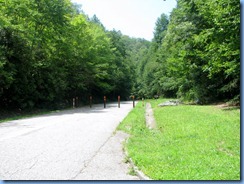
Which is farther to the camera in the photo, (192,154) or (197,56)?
(197,56)

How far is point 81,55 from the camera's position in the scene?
29359 millimetres

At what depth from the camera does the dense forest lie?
1478 centimetres

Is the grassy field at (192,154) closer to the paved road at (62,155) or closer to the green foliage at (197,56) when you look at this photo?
the paved road at (62,155)

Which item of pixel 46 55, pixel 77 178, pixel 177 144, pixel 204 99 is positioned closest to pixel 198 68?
pixel 204 99

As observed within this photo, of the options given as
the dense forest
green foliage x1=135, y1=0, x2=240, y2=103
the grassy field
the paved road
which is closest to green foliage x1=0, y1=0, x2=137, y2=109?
the dense forest

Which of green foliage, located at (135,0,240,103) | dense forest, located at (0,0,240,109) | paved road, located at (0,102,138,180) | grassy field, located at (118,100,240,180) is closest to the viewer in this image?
grassy field, located at (118,100,240,180)

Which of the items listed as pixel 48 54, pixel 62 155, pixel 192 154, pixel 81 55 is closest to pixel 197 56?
pixel 48 54

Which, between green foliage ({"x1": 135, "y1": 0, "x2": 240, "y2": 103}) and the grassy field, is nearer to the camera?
the grassy field

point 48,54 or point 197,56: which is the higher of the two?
point 48,54

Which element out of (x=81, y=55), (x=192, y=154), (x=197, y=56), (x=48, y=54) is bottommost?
(x=192, y=154)

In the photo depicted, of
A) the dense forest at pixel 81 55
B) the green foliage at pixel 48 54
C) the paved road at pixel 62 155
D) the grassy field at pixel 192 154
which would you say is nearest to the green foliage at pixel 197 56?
the dense forest at pixel 81 55

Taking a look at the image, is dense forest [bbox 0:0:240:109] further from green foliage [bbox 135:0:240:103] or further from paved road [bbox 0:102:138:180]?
paved road [bbox 0:102:138:180]

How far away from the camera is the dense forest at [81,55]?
14780mm

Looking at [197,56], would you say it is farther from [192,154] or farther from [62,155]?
[62,155]
